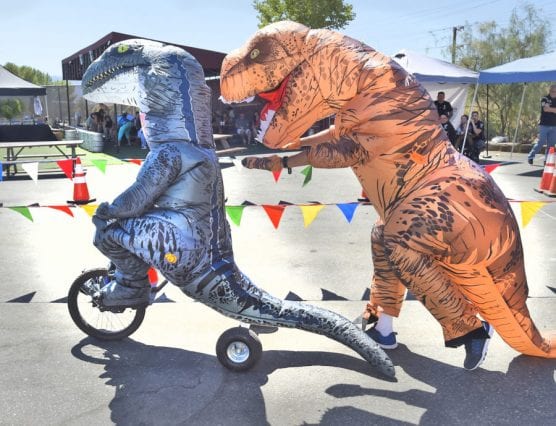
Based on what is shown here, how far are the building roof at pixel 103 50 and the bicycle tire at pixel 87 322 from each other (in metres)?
13.3

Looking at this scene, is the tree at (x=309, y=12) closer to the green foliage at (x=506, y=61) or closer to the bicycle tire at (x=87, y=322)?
the green foliage at (x=506, y=61)

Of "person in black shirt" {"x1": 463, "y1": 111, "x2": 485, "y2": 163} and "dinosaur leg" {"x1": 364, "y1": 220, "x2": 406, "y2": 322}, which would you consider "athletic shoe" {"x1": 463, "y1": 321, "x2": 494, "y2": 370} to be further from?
"person in black shirt" {"x1": 463, "y1": 111, "x2": 485, "y2": 163}

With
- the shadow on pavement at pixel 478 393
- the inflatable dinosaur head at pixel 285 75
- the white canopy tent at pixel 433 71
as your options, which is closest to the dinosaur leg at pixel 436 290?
the shadow on pavement at pixel 478 393

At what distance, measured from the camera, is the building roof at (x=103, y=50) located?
16.3 metres

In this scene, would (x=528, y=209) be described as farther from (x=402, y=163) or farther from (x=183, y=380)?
(x=183, y=380)

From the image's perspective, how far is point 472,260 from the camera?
2.69 metres

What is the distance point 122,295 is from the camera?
3182 mm

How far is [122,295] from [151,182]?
0.76m

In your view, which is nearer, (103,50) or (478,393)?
(478,393)

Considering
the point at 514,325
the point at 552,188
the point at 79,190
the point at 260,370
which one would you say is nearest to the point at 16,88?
the point at 79,190

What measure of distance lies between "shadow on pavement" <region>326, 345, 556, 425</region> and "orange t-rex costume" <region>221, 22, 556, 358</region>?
25 cm

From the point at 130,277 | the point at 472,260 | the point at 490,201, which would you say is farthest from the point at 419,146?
the point at 130,277

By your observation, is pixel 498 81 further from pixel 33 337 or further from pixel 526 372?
pixel 33 337

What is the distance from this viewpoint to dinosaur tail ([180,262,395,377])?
9.75 ft
